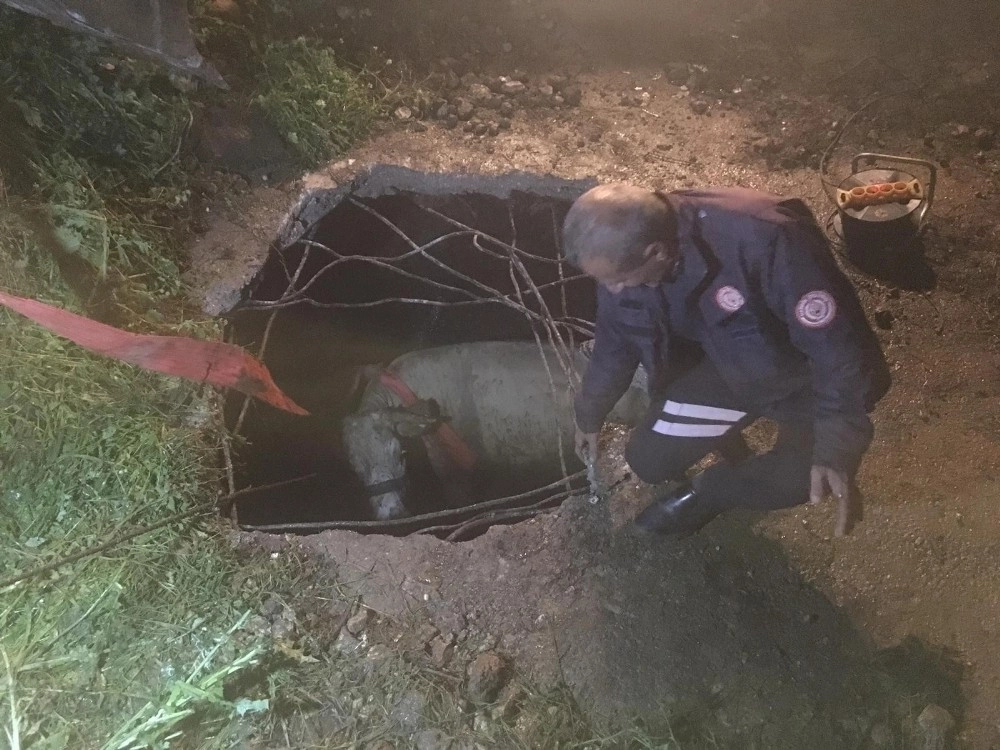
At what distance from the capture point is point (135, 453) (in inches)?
102

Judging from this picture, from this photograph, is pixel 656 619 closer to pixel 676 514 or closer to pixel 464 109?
pixel 676 514

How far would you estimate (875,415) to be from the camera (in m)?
2.65

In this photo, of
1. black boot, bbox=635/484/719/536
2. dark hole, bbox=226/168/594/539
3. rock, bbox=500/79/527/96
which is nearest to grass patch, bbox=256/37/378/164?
dark hole, bbox=226/168/594/539

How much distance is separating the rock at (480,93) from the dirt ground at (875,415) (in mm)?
243

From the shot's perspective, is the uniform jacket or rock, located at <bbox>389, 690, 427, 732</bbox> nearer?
the uniform jacket

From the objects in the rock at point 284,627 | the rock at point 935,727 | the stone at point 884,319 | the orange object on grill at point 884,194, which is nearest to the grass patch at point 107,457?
the rock at point 284,627

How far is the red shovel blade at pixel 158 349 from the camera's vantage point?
2504 mm

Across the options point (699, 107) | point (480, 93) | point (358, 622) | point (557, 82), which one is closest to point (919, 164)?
point (699, 107)

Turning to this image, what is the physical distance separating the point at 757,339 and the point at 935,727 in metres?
1.29

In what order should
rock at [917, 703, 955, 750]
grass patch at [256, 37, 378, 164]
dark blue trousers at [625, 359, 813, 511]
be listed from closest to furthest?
1. rock at [917, 703, 955, 750]
2. dark blue trousers at [625, 359, 813, 511]
3. grass patch at [256, 37, 378, 164]

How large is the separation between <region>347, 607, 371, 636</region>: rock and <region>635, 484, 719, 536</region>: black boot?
1.02 meters

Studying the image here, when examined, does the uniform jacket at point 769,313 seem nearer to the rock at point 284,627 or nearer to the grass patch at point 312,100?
the rock at point 284,627

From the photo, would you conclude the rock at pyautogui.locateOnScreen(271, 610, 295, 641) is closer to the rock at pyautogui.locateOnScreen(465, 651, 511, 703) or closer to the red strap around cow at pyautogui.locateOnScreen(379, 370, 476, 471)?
the rock at pyautogui.locateOnScreen(465, 651, 511, 703)

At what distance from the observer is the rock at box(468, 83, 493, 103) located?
3580 millimetres
